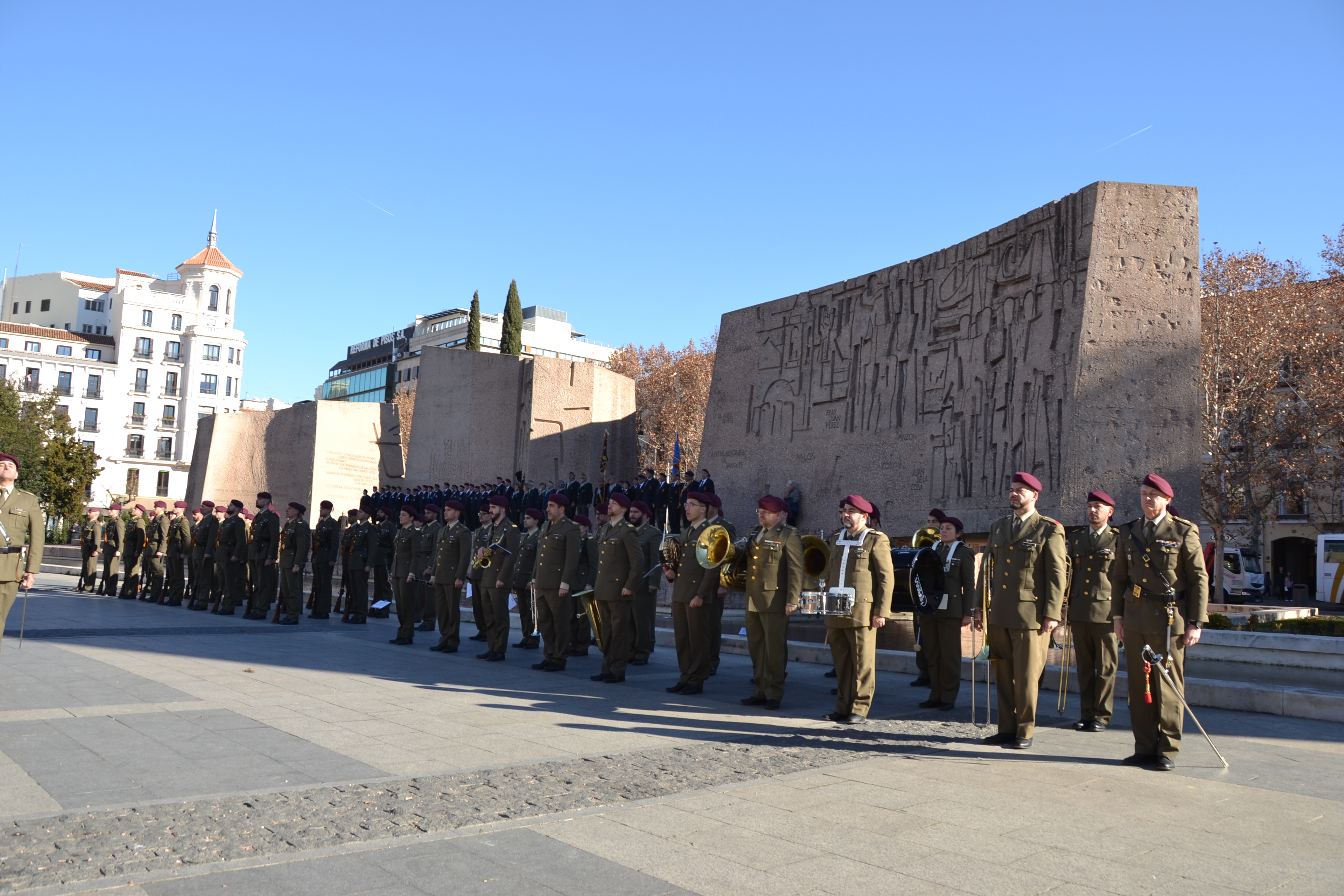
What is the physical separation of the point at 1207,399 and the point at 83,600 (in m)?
27.1

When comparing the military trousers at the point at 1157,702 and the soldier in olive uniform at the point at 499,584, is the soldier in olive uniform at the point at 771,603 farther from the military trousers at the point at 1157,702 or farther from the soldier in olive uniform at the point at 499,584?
the soldier in olive uniform at the point at 499,584

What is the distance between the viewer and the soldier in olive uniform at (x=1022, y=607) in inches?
274

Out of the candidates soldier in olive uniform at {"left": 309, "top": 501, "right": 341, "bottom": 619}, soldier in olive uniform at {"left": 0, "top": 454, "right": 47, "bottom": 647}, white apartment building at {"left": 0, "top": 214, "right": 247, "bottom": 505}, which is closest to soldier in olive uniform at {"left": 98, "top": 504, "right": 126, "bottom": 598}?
soldier in olive uniform at {"left": 309, "top": 501, "right": 341, "bottom": 619}

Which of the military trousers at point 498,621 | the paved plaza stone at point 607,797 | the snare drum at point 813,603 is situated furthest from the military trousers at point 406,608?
the snare drum at point 813,603

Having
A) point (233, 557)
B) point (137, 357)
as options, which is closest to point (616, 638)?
point (233, 557)

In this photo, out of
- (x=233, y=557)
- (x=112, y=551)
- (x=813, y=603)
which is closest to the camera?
(x=813, y=603)

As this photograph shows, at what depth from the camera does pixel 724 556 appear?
30.0ft

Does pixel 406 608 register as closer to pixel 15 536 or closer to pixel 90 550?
pixel 15 536

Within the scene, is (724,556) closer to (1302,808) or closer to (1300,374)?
(1302,808)

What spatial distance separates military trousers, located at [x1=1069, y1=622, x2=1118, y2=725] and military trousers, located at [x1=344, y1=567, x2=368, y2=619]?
11.9 metres

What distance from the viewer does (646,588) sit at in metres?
10.7

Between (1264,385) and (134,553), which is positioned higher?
(1264,385)

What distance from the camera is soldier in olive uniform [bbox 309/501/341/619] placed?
1716 cm

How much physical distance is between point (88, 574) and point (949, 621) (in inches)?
863
